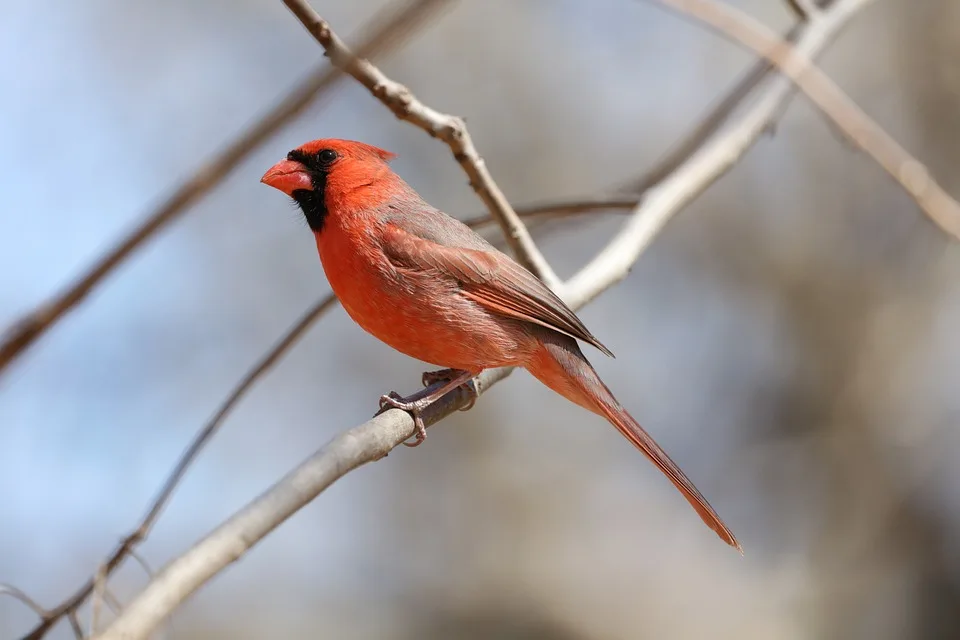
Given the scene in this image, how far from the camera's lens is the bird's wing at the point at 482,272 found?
8.68 feet

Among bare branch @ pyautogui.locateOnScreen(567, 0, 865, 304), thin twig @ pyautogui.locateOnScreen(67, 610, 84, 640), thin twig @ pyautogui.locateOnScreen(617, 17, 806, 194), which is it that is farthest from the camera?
thin twig @ pyautogui.locateOnScreen(617, 17, 806, 194)

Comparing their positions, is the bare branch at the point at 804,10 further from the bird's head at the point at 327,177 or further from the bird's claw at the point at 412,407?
the bird's claw at the point at 412,407

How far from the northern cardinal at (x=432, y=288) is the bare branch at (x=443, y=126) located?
0.51 ft

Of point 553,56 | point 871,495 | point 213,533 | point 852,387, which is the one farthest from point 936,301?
point 213,533

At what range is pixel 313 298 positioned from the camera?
20.4 ft

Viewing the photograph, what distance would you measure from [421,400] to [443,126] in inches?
24.3

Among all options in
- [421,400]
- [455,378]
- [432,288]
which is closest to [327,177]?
[432,288]

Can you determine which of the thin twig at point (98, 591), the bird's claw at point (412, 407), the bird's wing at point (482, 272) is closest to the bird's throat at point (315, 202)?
the bird's wing at point (482, 272)

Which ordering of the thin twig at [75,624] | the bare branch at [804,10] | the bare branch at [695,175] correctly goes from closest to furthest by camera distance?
the thin twig at [75,624]
the bare branch at [695,175]
the bare branch at [804,10]

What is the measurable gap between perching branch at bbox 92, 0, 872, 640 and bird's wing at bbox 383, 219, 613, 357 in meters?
0.11

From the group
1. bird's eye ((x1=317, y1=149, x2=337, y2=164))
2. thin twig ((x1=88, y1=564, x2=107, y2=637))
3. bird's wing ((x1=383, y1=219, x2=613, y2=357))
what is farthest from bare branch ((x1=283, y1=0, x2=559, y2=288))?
thin twig ((x1=88, y1=564, x2=107, y2=637))

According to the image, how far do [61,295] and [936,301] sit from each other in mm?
6564

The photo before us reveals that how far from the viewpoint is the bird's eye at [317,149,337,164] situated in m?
2.82

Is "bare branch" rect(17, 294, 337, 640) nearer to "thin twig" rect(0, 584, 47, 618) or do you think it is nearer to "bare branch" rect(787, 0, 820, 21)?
"thin twig" rect(0, 584, 47, 618)
